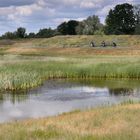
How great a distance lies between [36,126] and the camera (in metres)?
14.9

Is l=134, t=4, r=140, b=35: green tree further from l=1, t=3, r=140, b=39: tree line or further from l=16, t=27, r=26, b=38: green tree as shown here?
l=16, t=27, r=26, b=38: green tree

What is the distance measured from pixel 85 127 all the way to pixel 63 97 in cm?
1333

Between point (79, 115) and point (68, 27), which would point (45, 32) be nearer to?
point (68, 27)

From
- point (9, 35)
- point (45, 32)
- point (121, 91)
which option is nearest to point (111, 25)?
point (45, 32)

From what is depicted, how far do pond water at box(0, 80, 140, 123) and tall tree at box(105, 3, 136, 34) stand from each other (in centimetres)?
7678

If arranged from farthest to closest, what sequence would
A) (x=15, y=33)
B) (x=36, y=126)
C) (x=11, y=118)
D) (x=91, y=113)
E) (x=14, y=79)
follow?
(x=15, y=33) → (x=14, y=79) → (x=11, y=118) → (x=91, y=113) → (x=36, y=126)

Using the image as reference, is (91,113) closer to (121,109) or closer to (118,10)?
(121,109)

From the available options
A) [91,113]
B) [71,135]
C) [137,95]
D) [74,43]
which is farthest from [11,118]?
[74,43]

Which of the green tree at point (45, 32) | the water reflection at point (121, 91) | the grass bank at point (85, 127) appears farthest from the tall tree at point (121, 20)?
the grass bank at point (85, 127)

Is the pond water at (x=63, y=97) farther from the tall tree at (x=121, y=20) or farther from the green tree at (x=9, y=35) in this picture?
the green tree at (x=9, y=35)

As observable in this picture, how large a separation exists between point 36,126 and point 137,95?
49.0 feet

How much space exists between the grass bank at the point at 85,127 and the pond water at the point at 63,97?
416 cm

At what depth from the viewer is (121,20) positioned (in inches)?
4451

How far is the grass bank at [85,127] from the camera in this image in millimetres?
12250
